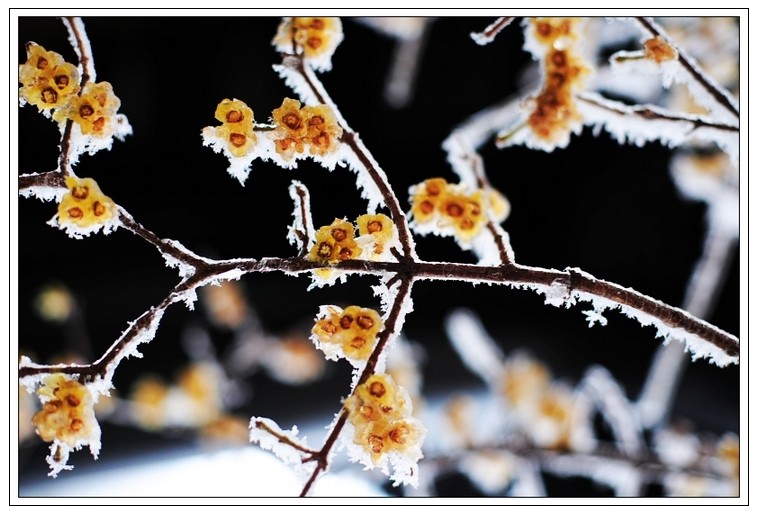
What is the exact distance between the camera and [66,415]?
0.77 meters

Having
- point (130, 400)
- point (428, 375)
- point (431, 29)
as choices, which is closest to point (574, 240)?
point (428, 375)

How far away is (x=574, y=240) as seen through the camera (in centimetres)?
225

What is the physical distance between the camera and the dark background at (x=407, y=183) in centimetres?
188

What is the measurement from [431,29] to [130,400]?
66.0 inches

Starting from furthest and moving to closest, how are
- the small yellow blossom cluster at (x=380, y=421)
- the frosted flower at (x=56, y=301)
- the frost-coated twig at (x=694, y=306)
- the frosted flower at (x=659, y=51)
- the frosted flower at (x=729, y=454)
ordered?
1. the frosted flower at (x=56, y=301)
2. the frost-coated twig at (x=694, y=306)
3. the frosted flower at (x=729, y=454)
4. the frosted flower at (x=659, y=51)
5. the small yellow blossom cluster at (x=380, y=421)

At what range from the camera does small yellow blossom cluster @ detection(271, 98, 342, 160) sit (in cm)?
80

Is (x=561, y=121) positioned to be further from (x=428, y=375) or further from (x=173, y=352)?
(x=173, y=352)

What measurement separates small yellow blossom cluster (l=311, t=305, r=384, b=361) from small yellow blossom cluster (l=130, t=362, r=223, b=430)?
1.65 meters

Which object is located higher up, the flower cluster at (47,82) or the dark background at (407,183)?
the dark background at (407,183)

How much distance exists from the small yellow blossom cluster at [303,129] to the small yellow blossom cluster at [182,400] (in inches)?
65.3

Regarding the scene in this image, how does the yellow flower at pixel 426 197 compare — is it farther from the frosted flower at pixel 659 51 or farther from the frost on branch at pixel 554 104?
the frosted flower at pixel 659 51

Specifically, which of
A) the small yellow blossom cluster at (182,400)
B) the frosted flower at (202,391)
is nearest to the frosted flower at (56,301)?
the small yellow blossom cluster at (182,400)

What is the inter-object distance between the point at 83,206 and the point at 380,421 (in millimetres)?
469

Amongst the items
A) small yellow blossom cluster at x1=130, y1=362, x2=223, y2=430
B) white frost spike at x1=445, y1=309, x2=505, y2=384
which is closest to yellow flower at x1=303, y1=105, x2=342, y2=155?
white frost spike at x1=445, y1=309, x2=505, y2=384
